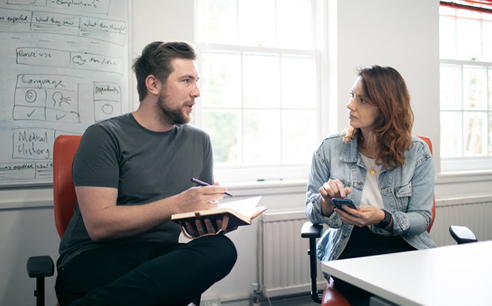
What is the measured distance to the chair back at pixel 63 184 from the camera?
→ 1.60 m

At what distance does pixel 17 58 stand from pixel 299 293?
2.17 m

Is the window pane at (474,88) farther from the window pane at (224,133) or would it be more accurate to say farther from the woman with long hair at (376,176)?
the window pane at (224,133)

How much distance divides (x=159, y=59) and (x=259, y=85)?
3.53 ft

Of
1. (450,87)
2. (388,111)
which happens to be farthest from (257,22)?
(450,87)

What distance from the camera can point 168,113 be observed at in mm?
1726

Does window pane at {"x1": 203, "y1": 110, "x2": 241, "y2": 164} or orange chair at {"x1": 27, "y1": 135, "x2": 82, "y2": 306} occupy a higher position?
window pane at {"x1": 203, "y1": 110, "x2": 241, "y2": 164}

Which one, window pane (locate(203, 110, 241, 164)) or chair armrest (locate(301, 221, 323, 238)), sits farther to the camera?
window pane (locate(203, 110, 241, 164))

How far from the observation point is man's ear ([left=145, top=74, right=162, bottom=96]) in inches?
69.2

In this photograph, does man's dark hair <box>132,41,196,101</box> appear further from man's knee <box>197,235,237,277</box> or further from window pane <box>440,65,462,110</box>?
window pane <box>440,65,462,110</box>

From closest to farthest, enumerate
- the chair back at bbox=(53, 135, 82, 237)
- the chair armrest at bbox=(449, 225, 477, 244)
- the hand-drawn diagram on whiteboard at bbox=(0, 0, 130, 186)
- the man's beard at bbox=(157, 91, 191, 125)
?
the chair armrest at bbox=(449, 225, 477, 244) → the chair back at bbox=(53, 135, 82, 237) → the man's beard at bbox=(157, 91, 191, 125) → the hand-drawn diagram on whiteboard at bbox=(0, 0, 130, 186)

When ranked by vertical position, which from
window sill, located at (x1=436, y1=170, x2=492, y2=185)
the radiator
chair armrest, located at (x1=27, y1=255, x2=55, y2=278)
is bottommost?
the radiator

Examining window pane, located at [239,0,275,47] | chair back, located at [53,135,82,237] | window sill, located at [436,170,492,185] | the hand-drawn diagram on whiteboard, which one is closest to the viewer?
chair back, located at [53,135,82,237]

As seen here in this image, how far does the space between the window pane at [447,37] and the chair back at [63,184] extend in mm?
3064

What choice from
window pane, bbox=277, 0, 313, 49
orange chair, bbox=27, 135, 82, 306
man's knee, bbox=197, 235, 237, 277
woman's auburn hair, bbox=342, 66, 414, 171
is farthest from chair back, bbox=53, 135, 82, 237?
window pane, bbox=277, 0, 313, 49
